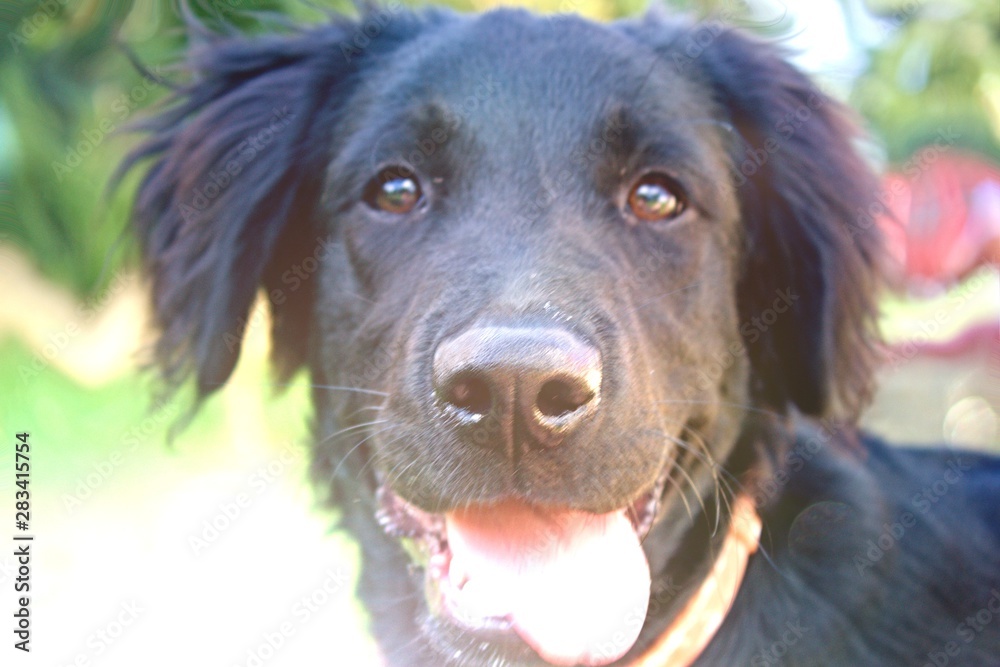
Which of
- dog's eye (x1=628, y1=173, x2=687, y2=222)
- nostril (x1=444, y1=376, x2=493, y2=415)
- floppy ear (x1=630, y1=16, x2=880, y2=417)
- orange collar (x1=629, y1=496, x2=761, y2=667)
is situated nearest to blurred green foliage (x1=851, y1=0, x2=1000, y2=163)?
floppy ear (x1=630, y1=16, x2=880, y2=417)

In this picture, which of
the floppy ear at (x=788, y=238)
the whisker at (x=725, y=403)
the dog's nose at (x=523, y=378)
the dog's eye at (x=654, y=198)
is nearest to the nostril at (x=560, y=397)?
the dog's nose at (x=523, y=378)

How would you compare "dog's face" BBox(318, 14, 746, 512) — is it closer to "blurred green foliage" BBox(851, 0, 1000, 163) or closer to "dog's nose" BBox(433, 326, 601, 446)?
"dog's nose" BBox(433, 326, 601, 446)

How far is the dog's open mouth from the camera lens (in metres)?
1.52

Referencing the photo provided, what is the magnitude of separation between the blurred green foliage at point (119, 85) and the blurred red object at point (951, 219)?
8.2 inches

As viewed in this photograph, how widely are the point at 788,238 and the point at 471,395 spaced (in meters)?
1.17

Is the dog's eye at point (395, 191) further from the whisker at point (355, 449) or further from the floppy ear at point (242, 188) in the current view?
the whisker at point (355, 449)

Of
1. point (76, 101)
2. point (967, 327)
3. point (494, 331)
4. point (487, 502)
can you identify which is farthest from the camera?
point (967, 327)

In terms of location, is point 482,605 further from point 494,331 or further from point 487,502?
point 494,331

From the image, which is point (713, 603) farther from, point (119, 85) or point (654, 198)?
point (119, 85)

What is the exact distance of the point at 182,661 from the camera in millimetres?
2053

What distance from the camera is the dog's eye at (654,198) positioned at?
1783 millimetres

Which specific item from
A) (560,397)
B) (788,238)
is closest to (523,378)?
(560,397)

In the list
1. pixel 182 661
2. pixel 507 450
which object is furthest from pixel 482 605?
pixel 182 661

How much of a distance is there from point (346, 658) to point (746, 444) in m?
1.22
